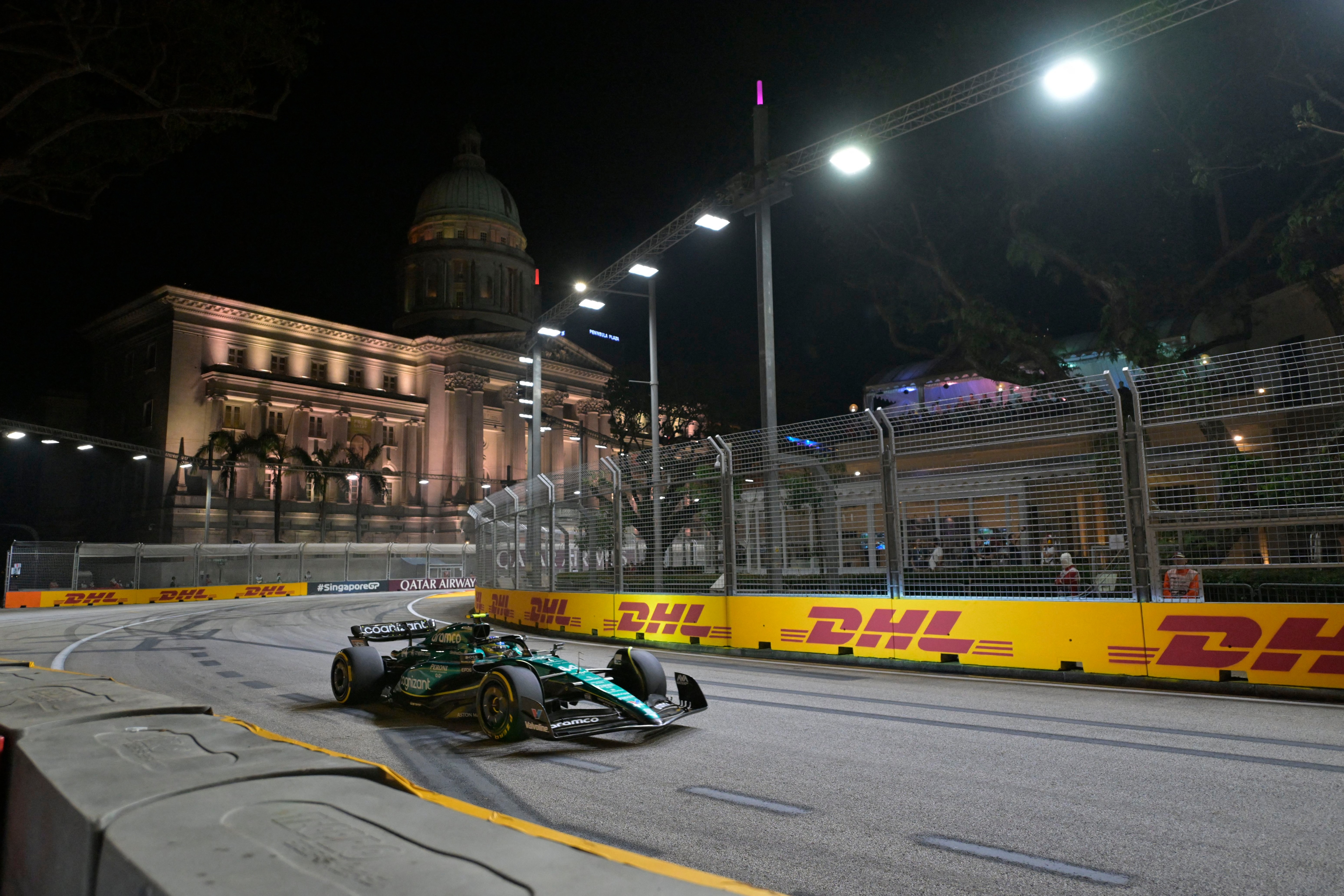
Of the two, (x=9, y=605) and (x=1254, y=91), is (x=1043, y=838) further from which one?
(x=9, y=605)

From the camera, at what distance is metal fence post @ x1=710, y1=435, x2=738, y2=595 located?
41.5 feet

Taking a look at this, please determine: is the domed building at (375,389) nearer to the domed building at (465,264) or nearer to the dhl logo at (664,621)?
the domed building at (465,264)

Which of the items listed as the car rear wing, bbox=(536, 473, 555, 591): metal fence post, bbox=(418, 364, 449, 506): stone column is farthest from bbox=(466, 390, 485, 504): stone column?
the car rear wing

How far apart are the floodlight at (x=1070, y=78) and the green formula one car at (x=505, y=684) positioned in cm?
973

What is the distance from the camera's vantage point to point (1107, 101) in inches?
763

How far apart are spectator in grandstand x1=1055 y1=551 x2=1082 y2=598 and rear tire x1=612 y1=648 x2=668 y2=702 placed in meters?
4.93

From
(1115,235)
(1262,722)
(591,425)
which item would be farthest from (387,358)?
(1262,722)

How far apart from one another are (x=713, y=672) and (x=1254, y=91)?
17675 mm

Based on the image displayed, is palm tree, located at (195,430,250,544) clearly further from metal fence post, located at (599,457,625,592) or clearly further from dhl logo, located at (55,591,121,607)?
metal fence post, located at (599,457,625,592)

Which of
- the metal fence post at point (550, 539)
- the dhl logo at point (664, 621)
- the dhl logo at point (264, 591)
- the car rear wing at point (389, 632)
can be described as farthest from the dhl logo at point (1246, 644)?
Answer: the dhl logo at point (264, 591)

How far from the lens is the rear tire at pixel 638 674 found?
23.4ft

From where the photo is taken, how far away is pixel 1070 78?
1137 cm

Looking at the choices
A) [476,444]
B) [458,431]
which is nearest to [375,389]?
[458,431]

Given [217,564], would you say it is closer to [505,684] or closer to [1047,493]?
[505,684]
